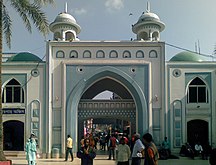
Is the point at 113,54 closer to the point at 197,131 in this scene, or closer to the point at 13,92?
the point at 13,92

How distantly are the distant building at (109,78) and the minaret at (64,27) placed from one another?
315 centimetres

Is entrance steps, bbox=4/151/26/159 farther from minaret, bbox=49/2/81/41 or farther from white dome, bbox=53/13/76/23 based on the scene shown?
white dome, bbox=53/13/76/23

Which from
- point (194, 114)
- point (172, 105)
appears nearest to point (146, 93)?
point (172, 105)

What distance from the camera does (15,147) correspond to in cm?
2392

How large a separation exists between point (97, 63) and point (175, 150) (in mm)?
7197

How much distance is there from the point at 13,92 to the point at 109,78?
610cm

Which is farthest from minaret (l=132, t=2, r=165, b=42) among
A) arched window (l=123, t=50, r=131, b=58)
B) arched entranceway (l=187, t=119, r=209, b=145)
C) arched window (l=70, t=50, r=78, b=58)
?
arched entranceway (l=187, t=119, r=209, b=145)

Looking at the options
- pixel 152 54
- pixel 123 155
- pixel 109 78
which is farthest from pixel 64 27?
pixel 123 155

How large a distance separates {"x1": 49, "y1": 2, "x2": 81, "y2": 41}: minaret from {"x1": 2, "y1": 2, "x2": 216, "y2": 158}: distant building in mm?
3155

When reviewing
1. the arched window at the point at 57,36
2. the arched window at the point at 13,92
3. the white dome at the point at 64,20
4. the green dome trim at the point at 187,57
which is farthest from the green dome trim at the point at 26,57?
the green dome trim at the point at 187,57

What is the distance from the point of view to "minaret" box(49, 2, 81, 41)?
80.8ft

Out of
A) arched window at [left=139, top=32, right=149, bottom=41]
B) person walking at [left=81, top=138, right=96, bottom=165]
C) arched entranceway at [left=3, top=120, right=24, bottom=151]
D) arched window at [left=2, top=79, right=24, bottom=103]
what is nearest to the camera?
person walking at [left=81, top=138, right=96, bottom=165]

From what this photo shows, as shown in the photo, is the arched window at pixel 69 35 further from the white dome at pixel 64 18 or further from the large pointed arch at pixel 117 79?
the large pointed arch at pixel 117 79

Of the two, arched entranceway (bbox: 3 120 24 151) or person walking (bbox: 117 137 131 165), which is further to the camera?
arched entranceway (bbox: 3 120 24 151)
